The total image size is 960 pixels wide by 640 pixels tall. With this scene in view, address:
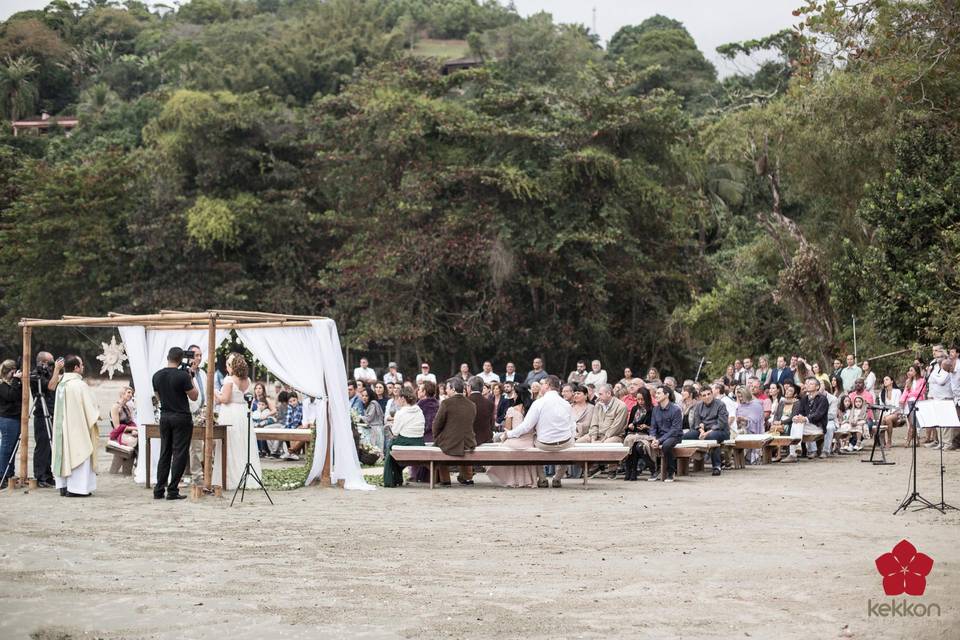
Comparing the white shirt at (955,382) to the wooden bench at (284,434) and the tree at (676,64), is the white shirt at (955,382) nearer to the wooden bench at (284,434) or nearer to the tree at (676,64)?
the wooden bench at (284,434)

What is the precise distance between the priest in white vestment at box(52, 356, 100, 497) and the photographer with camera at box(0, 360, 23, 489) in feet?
3.20

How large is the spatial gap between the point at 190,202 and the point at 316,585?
114 feet

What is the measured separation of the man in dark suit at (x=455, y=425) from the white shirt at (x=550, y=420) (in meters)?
0.65

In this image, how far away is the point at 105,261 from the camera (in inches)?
1740

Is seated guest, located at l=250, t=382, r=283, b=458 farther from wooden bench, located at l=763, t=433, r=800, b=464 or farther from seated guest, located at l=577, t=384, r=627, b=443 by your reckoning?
wooden bench, located at l=763, t=433, r=800, b=464

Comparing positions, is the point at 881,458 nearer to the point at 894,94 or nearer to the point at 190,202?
the point at 894,94

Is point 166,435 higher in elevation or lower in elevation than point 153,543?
higher

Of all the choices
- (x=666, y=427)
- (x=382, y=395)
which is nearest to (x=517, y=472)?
(x=666, y=427)

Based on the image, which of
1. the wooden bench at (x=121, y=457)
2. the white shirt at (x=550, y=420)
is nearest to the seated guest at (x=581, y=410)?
the white shirt at (x=550, y=420)

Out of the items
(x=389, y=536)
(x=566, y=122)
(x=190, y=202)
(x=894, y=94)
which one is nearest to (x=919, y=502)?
(x=389, y=536)

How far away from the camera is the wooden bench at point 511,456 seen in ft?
51.6

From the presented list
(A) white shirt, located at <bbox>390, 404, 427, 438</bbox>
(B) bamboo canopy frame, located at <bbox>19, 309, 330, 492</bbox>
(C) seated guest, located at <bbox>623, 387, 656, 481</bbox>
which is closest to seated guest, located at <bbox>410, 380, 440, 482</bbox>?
(A) white shirt, located at <bbox>390, 404, 427, 438</bbox>

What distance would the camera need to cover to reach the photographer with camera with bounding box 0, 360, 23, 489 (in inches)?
615

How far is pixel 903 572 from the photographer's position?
26.5 feet
